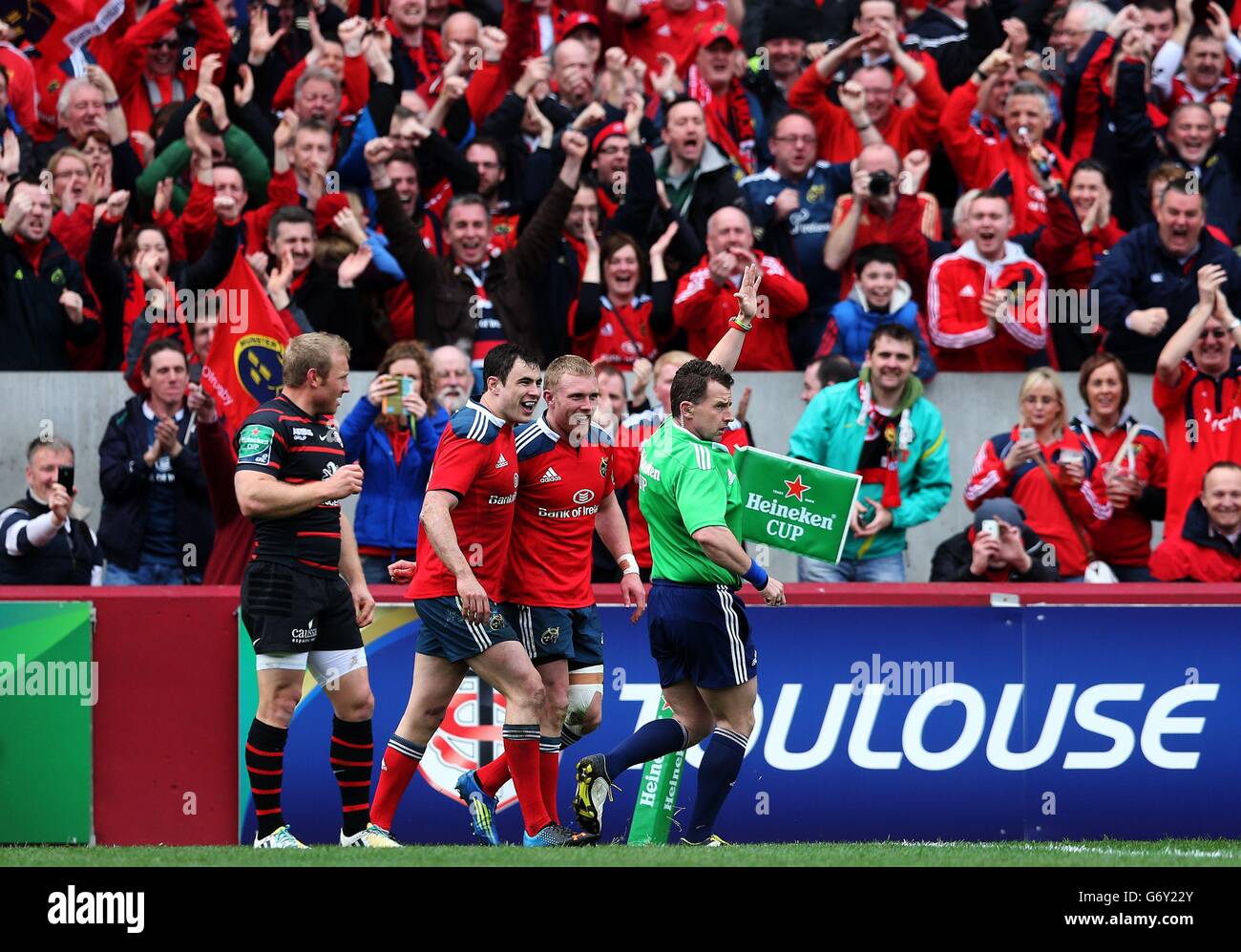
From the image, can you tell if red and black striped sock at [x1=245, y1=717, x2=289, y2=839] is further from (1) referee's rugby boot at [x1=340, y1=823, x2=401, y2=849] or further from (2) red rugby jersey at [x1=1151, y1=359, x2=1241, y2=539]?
(2) red rugby jersey at [x1=1151, y1=359, x2=1241, y2=539]

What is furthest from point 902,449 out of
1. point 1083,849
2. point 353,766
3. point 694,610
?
point 353,766

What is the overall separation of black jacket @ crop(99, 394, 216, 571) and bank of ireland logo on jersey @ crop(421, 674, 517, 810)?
6.86ft

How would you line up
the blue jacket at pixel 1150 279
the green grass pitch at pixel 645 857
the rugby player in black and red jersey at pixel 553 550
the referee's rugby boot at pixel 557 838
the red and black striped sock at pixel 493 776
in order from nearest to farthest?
the green grass pitch at pixel 645 857, the referee's rugby boot at pixel 557 838, the rugby player in black and red jersey at pixel 553 550, the red and black striped sock at pixel 493 776, the blue jacket at pixel 1150 279

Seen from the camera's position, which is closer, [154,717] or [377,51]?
[154,717]

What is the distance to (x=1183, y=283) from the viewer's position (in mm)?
12633

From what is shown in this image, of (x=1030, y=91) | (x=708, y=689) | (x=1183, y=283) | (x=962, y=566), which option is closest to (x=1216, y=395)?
(x=1183, y=283)

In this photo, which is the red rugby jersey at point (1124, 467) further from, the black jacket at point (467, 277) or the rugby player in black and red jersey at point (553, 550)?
the rugby player in black and red jersey at point (553, 550)

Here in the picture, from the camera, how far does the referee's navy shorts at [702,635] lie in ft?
28.4

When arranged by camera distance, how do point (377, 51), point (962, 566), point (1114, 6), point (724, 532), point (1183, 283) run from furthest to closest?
point (1114, 6) → point (377, 51) → point (1183, 283) → point (962, 566) → point (724, 532)

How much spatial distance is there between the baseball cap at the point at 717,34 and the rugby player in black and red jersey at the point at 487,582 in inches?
248

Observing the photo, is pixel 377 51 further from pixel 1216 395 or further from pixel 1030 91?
pixel 1216 395

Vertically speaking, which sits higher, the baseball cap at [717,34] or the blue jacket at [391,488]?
the baseball cap at [717,34]

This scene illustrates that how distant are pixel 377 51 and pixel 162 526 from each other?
429 centimetres

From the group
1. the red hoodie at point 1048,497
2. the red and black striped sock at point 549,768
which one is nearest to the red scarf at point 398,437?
the red and black striped sock at point 549,768
